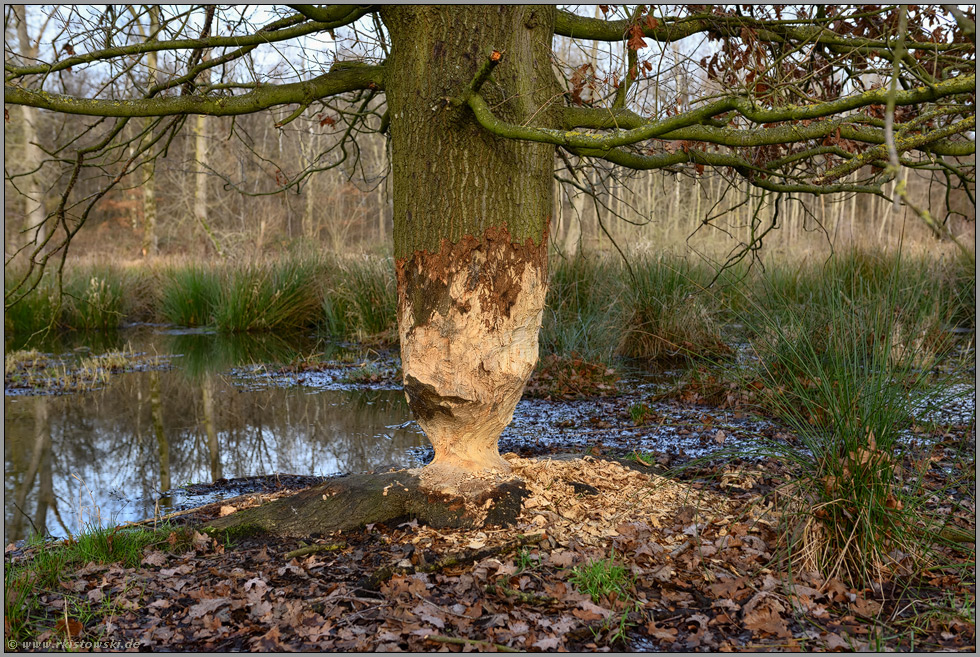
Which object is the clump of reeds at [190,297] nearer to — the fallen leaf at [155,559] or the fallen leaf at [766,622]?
the fallen leaf at [155,559]

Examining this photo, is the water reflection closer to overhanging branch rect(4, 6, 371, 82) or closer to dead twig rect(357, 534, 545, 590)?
dead twig rect(357, 534, 545, 590)

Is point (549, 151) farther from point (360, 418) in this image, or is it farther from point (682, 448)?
point (360, 418)

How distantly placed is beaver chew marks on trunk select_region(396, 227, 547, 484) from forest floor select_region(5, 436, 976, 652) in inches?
20.7

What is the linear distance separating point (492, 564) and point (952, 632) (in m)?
1.56

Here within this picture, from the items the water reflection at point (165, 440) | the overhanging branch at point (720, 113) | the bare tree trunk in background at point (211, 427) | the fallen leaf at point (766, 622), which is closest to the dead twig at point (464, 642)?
the fallen leaf at point (766, 622)

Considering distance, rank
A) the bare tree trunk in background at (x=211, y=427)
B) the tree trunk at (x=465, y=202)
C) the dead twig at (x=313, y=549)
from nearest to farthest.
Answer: the dead twig at (x=313, y=549), the tree trunk at (x=465, y=202), the bare tree trunk in background at (x=211, y=427)

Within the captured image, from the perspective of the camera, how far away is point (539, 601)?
246 centimetres

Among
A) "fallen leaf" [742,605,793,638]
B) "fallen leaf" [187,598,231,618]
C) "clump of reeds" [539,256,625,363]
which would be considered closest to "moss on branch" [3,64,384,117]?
"fallen leaf" [187,598,231,618]

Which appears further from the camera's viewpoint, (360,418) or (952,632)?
(360,418)

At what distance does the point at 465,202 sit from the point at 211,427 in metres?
4.29

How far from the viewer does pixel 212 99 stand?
3383mm

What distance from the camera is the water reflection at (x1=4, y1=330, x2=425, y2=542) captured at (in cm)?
468

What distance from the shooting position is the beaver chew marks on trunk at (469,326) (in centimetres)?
307

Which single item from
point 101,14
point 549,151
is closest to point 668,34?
point 549,151
